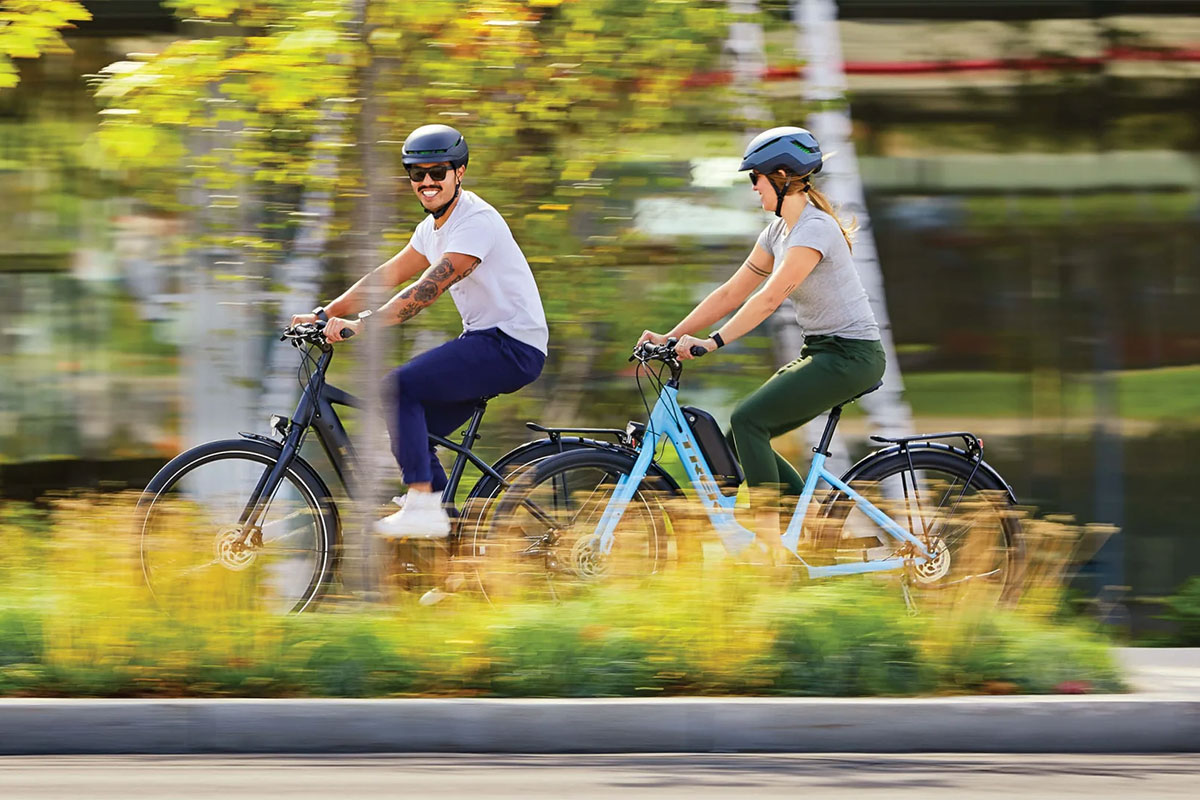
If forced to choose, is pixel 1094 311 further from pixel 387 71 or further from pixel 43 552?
pixel 43 552

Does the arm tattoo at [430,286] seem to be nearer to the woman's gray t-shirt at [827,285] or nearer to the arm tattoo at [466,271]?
the arm tattoo at [466,271]

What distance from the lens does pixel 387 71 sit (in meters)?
5.85

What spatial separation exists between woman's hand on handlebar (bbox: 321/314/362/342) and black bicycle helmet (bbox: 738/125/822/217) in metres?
1.49

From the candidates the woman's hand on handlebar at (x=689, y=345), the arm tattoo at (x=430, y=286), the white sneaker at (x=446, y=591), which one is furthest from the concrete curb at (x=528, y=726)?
the arm tattoo at (x=430, y=286)

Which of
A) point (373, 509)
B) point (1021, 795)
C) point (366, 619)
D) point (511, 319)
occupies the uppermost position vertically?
point (511, 319)

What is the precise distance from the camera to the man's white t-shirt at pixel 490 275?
5809 millimetres

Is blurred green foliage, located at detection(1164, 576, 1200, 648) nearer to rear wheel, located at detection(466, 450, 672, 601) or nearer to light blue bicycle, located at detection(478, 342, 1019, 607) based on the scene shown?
light blue bicycle, located at detection(478, 342, 1019, 607)

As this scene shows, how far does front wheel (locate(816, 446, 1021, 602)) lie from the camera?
5953 millimetres

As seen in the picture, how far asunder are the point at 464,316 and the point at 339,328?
0.48 metres

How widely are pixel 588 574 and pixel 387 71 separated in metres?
1.93

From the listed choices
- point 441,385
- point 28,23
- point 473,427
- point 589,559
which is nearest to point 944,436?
point 589,559

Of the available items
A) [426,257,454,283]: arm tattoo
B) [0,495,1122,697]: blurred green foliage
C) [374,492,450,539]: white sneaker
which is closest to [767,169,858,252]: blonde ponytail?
[426,257,454,283]: arm tattoo

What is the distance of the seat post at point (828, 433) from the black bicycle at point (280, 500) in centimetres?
72

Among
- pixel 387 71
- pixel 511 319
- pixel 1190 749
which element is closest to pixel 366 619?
pixel 511 319
